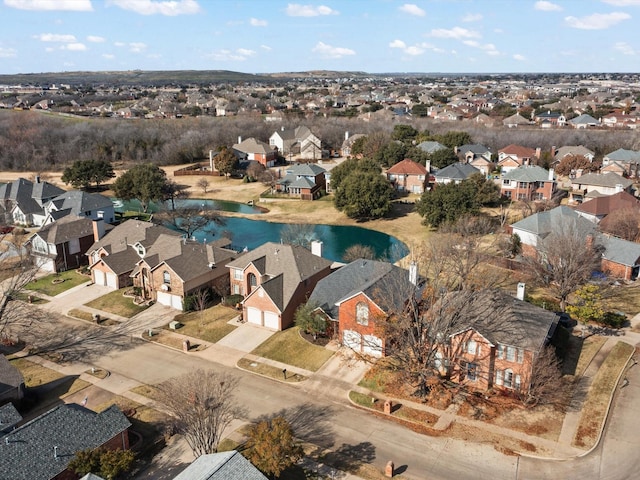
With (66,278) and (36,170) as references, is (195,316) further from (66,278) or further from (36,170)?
(36,170)

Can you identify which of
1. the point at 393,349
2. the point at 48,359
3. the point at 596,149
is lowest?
the point at 48,359

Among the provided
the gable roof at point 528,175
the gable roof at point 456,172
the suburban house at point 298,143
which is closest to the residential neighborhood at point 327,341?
the gable roof at point 528,175

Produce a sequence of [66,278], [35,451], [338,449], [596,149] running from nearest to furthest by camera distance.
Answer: [35,451] < [338,449] < [66,278] < [596,149]

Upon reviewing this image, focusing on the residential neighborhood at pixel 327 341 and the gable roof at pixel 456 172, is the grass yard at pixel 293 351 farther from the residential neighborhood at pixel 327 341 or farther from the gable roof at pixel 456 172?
the gable roof at pixel 456 172

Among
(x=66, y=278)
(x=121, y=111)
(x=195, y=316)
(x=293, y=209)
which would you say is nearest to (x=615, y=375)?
(x=195, y=316)

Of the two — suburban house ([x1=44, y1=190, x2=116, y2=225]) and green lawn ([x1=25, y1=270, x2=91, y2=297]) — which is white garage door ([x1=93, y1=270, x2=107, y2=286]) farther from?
suburban house ([x1=44, y1=190, x2=116, y2=225])

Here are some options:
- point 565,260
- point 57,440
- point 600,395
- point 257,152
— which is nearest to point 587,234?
point 565,260
